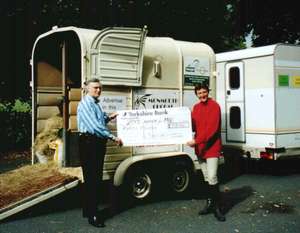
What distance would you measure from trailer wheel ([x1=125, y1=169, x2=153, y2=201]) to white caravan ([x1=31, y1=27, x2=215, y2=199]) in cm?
2

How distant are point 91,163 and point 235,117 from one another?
5401 mm

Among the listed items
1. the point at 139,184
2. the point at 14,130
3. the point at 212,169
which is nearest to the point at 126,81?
the point at 139,184

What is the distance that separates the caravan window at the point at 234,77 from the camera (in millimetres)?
11062

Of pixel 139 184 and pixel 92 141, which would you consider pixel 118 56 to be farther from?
pixel 139 184

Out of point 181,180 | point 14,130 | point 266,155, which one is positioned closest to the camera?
point 181,180

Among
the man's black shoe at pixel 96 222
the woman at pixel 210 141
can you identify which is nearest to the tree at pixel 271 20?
the woman at pixel 210 141

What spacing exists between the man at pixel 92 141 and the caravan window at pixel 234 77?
521cm

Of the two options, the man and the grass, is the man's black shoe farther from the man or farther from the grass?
the grass

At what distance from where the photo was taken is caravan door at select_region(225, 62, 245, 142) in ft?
35.8

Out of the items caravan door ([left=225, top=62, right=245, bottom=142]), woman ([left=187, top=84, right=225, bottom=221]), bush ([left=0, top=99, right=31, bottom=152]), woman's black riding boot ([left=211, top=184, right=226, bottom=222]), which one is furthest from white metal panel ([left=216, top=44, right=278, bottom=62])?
bush ([left=0, top=99, right=31, bottom=152])

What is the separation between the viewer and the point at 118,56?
7715 millimetres

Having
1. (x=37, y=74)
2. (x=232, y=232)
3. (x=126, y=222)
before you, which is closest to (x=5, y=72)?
(x=37, y=74)

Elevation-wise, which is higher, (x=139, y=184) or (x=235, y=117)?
(x=235, y=117)

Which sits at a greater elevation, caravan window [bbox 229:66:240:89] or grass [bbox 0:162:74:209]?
caravan window [bbox 229:66:240:89]
